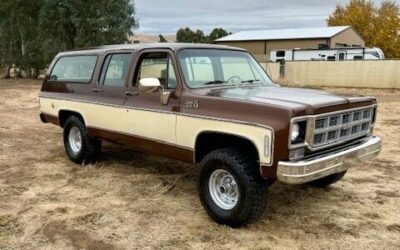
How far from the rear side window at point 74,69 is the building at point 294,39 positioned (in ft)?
133

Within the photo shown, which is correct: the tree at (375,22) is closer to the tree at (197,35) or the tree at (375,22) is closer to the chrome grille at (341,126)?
the tree at (197,35)

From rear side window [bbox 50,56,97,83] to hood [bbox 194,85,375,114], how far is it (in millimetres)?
A: 2543

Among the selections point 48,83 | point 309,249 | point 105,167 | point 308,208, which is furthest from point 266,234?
point 48,83

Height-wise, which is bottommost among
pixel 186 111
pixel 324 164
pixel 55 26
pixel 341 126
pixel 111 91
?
pixel 324 164

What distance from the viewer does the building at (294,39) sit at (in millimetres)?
49000

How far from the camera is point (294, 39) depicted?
51031mm

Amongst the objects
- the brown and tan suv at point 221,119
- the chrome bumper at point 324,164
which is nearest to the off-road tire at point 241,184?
the brown and tan suv at point 221,119

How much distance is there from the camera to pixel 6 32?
2961 cm

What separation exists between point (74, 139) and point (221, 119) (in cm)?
365

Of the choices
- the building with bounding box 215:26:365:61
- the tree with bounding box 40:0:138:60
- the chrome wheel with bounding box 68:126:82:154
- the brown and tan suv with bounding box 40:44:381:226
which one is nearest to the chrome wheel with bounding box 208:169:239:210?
the brown and tan suv with bounding box 40:44:381:226

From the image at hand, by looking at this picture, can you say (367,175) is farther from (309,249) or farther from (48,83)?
(48,83)

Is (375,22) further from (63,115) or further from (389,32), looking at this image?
(63,115)

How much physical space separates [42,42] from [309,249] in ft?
89.4

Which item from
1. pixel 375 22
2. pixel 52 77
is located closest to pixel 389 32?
pixel 375 22
